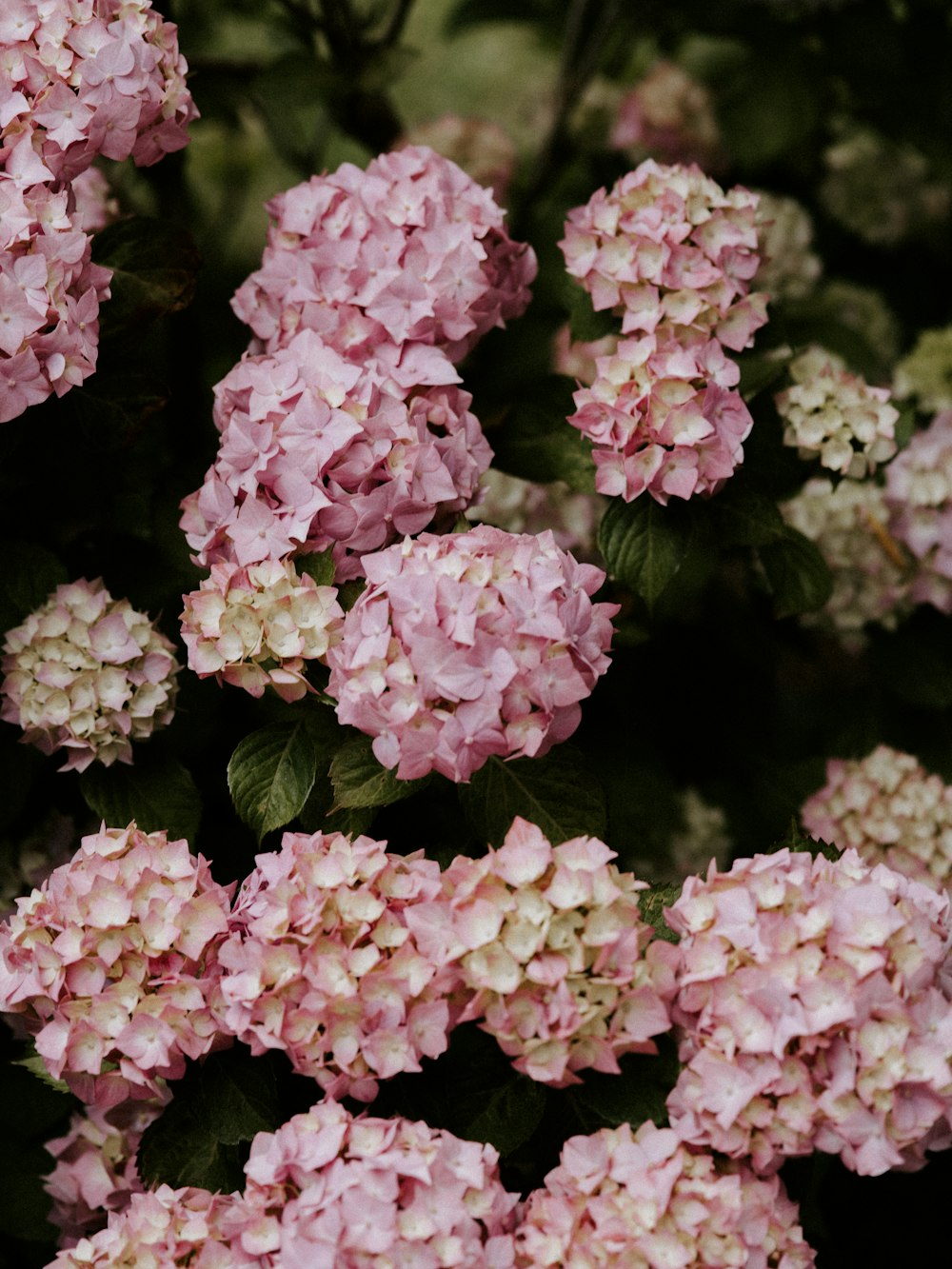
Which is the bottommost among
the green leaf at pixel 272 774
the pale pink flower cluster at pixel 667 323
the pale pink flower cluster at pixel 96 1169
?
the pale pink flower cluster at pixel 96 1169

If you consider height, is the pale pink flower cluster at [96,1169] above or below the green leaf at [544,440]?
below

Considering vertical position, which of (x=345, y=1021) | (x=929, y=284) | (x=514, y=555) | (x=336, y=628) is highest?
(x=514, y=555)

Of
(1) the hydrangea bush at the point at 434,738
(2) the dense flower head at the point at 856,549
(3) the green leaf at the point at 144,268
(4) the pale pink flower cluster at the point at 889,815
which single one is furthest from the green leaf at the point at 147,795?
(2) the dense flower head at the point at 856,549

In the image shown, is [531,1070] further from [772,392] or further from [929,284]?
[929,284]

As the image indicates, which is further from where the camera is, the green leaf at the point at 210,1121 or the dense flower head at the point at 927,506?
the dense flower head at the point at 927,506

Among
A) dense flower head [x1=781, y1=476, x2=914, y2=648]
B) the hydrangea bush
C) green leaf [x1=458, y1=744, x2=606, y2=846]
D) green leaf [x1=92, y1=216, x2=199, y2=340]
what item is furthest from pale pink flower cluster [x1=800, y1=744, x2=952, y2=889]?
green leaf [x1=92, y1=216, x2=199, y2=340]

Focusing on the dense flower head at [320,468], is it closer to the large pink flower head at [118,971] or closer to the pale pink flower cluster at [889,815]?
the large pink flower head at [118,971]

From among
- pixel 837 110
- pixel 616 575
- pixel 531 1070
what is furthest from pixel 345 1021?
pixel 837 110

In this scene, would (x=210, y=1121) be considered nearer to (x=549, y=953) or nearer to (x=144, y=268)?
(x=549, y=953)
